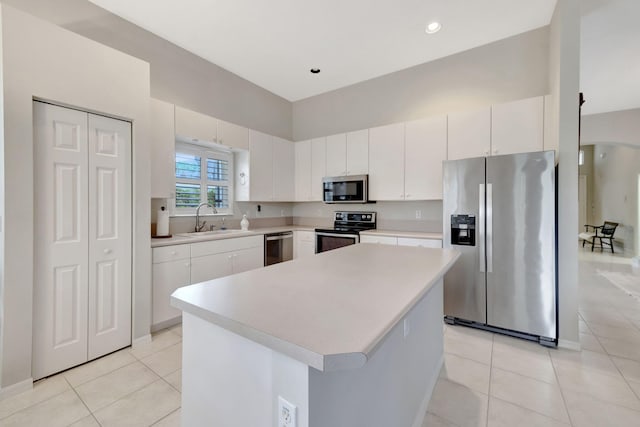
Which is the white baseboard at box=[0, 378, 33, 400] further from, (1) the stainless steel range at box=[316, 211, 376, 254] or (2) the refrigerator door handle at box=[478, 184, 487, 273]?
(2) the refrigerator door handle at box=[478, 184, 487, 273]

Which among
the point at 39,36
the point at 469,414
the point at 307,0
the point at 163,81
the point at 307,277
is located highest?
the point at 307,0

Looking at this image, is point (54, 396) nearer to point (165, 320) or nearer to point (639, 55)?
point (165, 320)

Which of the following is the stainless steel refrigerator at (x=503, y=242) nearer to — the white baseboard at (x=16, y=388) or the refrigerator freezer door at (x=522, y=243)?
the refrigerator freezer door at (x=522, y=243)

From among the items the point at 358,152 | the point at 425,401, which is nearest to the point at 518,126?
the point at 358,152

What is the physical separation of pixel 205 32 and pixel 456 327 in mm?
4213

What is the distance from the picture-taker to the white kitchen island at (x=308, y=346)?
2.38ft

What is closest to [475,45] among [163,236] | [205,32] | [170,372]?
[205,32]

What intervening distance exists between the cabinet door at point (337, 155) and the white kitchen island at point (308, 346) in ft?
9.07

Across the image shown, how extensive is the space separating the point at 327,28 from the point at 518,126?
2313mm

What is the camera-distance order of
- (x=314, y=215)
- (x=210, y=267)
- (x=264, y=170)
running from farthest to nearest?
(x=314, y=215)
(x=264, y=170)
(x=210, y=267)

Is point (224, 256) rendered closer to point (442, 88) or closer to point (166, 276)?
point (166, 276)

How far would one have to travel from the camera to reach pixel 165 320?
2752mm

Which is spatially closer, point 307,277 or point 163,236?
point 307,277

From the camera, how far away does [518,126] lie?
9.57 feet
